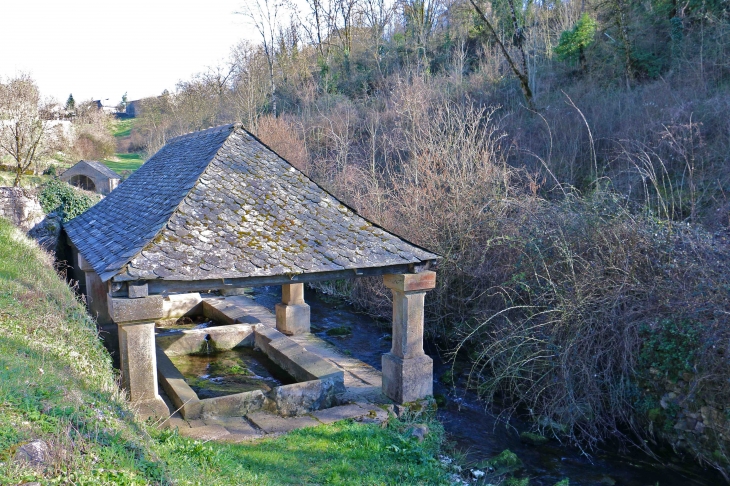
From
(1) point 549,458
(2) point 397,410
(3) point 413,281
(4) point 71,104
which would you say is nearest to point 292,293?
(3) point 413,281

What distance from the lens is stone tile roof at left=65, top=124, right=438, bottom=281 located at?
6.63 meters

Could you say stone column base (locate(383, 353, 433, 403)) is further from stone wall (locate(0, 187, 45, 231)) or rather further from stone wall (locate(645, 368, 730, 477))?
stone wall (locate(0, 187, 45, 231))

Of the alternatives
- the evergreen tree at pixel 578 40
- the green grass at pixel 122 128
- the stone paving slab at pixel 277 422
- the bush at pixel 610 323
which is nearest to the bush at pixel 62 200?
the stone paving slab at pixel 277 422

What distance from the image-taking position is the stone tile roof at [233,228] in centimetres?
663

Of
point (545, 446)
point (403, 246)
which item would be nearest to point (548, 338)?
point (545, 446)

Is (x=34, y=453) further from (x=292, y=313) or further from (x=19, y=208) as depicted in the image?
(x=19, y=208)

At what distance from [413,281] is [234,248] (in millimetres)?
2461

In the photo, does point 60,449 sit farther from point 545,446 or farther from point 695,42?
point 695,42

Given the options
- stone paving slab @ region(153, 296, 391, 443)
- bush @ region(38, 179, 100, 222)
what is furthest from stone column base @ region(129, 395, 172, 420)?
bush @ region(38, 179, 100, 222)

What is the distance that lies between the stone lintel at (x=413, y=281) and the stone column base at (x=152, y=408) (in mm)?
3372

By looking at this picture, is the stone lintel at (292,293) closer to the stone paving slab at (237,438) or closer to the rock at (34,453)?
the stone paving slab at (237,438)

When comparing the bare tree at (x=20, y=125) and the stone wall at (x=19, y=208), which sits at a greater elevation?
the bare tree at (x=20, y=125)

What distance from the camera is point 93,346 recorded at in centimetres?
721

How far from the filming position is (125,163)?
4416cm
